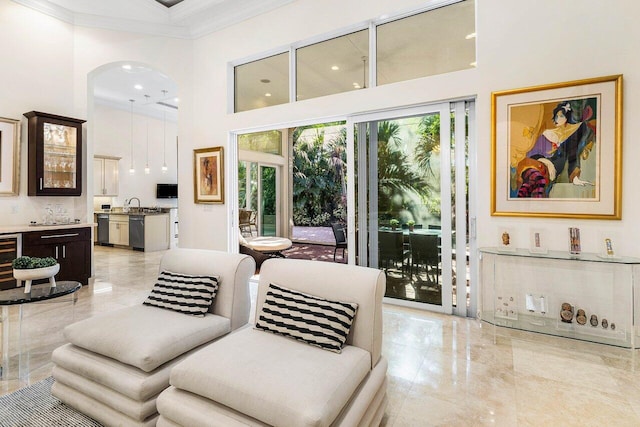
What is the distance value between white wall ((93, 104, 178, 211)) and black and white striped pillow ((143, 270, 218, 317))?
8006 millimetres

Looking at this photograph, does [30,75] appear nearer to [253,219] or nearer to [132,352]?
[132,352]

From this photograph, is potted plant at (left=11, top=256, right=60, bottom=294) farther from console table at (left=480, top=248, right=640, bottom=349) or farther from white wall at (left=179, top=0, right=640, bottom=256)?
console table at (left=480, top=248, right=640, bottom=349)

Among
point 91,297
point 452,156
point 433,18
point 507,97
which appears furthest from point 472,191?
point 91,297

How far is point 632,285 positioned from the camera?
2.73 m

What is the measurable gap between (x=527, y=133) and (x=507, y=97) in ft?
1.36

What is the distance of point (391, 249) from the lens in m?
4.13

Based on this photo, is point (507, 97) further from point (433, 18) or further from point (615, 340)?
point (615, 340)

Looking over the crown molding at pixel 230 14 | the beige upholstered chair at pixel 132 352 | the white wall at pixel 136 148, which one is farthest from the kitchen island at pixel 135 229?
the beige upholstered chair at pixel 132 352

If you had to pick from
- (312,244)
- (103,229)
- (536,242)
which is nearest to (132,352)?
(536,242)

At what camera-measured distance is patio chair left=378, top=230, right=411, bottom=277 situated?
4.06m

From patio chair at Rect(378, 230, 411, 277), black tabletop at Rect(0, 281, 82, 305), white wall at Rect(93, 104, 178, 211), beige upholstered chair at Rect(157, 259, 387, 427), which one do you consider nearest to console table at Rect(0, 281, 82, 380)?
black tabletop at Rect(0, 281, 82, 305)

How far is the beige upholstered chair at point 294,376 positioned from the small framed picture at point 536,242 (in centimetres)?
214

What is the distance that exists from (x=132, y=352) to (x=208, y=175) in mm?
4049

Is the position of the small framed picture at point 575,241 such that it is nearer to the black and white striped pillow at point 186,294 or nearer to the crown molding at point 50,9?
the black and white striped pillow at point 186,294
